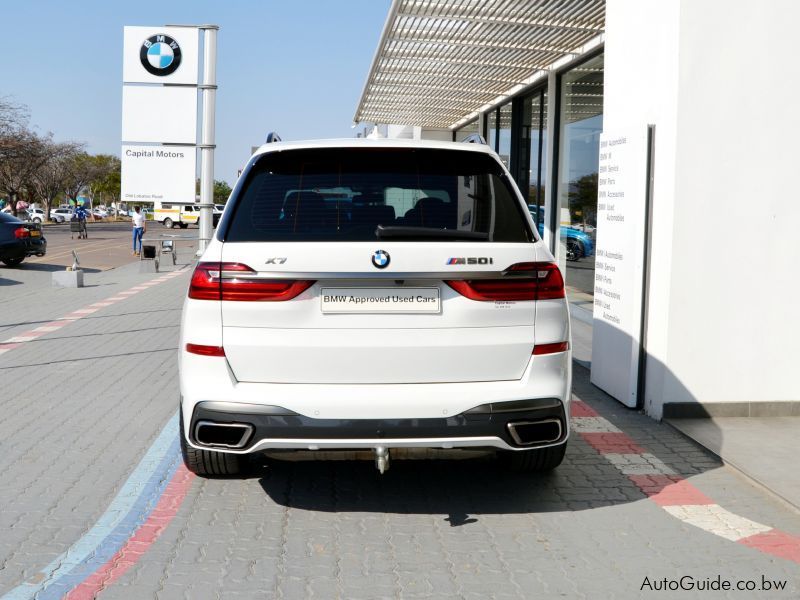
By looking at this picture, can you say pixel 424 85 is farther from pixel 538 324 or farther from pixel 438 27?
pixel 538 324

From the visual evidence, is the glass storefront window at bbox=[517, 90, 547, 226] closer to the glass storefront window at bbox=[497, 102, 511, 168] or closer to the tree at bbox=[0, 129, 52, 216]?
the glass storefront window at bbox=[497, 102, 511, 168]

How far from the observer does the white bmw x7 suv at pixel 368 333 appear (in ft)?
14.0

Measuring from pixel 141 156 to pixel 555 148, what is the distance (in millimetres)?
6170

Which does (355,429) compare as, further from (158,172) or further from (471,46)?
(158,172)

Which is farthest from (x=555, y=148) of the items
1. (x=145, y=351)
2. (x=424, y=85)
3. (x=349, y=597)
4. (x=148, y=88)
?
(x=349, y=597)

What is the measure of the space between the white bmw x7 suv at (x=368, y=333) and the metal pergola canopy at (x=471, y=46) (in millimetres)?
6956

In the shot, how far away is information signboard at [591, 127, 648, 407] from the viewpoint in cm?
713

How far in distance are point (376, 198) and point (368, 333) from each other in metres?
0.67

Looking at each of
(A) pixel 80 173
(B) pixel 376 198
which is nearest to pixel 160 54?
(B) pixel 376 198

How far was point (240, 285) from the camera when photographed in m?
4.31

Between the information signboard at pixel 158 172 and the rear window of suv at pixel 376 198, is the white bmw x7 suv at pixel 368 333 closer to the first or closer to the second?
the rear window of suv at pixel 376 198

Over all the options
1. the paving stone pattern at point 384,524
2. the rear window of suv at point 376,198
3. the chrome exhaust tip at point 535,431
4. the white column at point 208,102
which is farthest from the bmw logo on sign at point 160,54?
the chrome exhaust tip at point 535,431

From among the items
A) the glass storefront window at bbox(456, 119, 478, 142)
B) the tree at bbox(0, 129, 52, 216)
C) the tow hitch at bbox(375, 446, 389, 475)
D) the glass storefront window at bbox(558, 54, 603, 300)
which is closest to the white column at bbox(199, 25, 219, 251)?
the glass storefront window at bbox(558, 54, 603, 300)

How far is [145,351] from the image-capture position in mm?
10531
